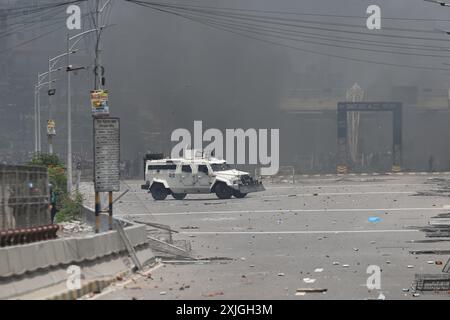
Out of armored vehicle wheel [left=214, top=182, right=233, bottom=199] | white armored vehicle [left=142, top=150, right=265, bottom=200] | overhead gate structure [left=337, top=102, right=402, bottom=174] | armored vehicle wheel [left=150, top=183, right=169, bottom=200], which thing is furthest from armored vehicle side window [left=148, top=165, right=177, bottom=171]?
overhead gate structure [left=337, top=102, right=402, bottom=174]

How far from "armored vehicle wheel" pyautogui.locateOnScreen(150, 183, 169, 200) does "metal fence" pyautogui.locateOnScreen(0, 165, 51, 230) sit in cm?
3118

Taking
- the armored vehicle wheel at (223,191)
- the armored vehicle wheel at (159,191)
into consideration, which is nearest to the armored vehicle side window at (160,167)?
the armored vehicle wheel at (159,191)

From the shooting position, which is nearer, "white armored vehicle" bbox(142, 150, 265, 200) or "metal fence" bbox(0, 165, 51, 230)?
"metal fence" bbox(0, 165, 51, 230)

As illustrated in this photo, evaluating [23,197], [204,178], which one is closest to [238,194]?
[204,178]

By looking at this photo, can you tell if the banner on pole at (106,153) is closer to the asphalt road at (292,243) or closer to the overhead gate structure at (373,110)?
the asphalt road at (292,243)

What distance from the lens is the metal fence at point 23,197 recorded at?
17750 mm

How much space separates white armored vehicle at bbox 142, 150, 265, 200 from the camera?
2036 inches

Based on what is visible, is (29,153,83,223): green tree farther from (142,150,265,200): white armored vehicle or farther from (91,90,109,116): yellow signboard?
(91,90,109,116): yellow signboard

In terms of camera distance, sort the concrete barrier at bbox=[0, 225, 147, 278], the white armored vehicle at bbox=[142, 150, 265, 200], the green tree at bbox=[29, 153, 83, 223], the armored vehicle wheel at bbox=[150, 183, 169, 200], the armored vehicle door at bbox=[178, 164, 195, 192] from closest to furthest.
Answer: the concrete barrier at bbox=[0, 225, 147, 278] < the green tree at bbox=[29, 153, 83, 223] < the white armored vehicle at bbox=[142, 150, 265, 200] < the armored vehicle door at bbox=[178, 164, 195, 192] < the armored vehicle wheel at bbox=[150, 183, 169, 200]

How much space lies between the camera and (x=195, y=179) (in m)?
51.9

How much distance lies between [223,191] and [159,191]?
11.4 ft

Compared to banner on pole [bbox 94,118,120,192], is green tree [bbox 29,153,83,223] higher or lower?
lower

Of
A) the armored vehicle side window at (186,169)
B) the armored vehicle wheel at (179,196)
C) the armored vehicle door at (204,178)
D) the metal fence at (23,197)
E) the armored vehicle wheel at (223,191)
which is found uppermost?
the metal fence at (23,197)

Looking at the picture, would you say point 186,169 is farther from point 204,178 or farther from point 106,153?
point 106,153
